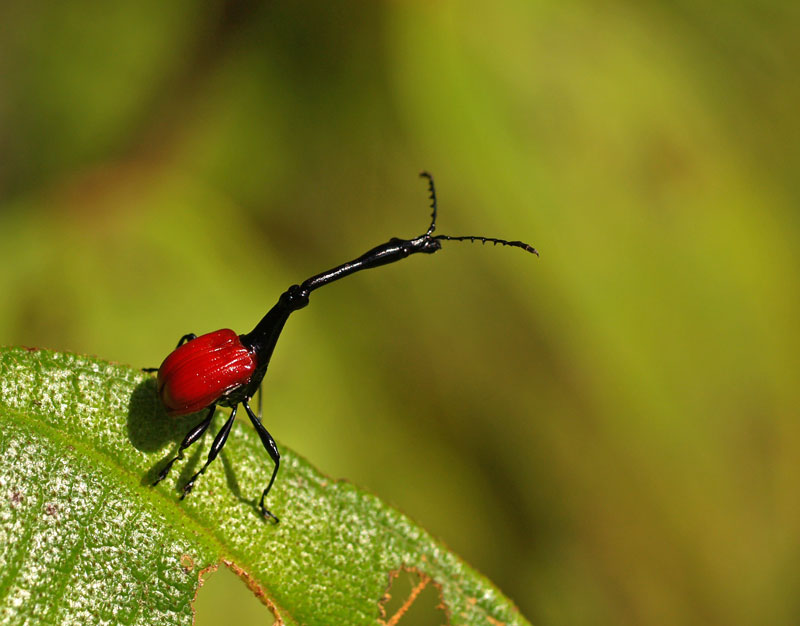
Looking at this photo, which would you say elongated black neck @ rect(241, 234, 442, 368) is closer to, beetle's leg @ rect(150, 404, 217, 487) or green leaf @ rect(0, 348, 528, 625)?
beetle's leg @ rect(150, 404, 217, 487)

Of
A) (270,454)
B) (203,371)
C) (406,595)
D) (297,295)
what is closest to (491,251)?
(297,295)

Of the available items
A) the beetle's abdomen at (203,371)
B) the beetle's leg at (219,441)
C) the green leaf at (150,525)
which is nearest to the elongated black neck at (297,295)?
the beetle's abdomen at (203,371)

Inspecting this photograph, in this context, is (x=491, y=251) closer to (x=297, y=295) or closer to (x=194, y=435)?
(x=297, y=295)

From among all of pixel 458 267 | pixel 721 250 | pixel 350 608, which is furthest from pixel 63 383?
pixel 721 250

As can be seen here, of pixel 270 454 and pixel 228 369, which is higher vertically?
pixel 228 369

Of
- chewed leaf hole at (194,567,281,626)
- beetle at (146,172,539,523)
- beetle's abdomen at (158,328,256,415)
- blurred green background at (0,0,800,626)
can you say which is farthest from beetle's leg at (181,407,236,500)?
blurred green background at (0,0,800,626)
